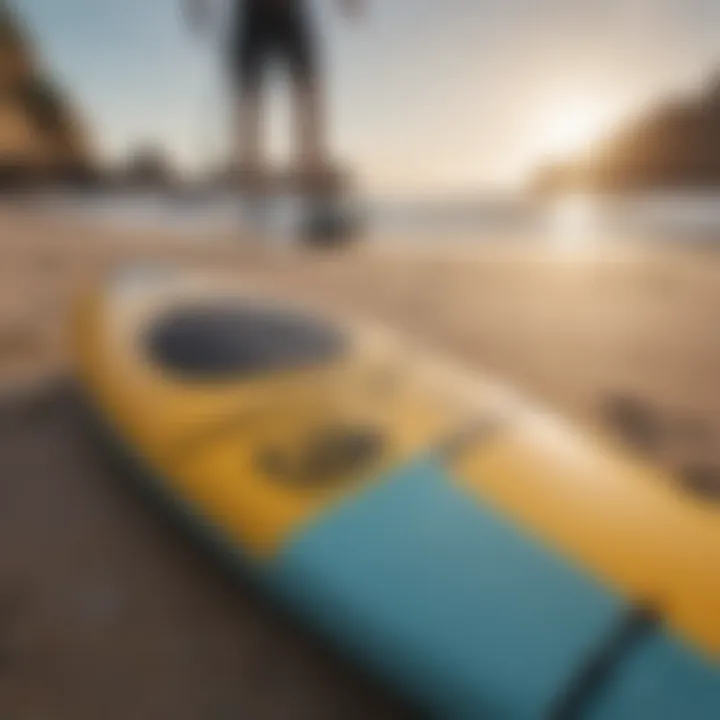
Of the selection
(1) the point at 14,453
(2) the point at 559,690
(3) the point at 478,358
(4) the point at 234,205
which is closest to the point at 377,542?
(2) the point at 559,690

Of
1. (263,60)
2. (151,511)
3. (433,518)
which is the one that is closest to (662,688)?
(433,518)

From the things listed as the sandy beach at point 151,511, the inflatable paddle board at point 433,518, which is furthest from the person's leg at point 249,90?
the inflatable paddle board at point 433,518

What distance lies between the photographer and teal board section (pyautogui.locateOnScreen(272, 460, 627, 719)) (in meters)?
0.93

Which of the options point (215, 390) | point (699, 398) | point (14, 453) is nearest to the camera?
point (215, 390)

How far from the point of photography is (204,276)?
2.38 metres

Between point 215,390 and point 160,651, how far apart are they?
2.01 ft

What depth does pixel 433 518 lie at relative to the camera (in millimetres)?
1179

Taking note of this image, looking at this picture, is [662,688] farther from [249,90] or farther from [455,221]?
[455,221]

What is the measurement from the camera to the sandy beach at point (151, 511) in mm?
1122

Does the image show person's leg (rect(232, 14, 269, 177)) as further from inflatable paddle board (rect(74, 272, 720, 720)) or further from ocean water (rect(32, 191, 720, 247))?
inflatable paddle board (rect(74, 272, 720, 720))

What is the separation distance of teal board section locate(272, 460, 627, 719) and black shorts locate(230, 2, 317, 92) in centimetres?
460

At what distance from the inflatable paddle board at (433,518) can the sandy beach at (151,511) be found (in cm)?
14

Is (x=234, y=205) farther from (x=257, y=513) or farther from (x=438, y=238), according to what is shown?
(x=257, y=513)

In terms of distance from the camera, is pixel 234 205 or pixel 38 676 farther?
pixel 234 205
